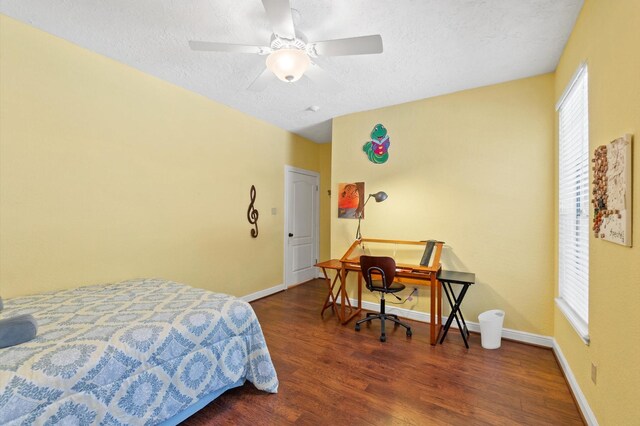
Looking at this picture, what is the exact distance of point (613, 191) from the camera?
1376mm

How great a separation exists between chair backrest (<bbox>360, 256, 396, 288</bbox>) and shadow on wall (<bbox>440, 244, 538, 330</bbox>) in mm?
809

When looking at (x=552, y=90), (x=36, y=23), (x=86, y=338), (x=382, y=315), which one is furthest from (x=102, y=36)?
(x=552, y=90)

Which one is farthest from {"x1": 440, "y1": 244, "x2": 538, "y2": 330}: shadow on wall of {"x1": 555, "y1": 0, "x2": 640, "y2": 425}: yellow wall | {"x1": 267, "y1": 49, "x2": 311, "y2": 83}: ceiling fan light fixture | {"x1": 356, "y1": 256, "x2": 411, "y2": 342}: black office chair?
{"x1": 267, "y1": 49, "x2": 311, "y2": 83}: ceiling fan light fixture

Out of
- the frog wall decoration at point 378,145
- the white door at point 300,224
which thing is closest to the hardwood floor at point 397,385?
the white door at point 300,224

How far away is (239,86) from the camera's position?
3.07 meters

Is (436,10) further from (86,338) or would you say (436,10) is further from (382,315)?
(86,338)

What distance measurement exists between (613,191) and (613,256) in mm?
328

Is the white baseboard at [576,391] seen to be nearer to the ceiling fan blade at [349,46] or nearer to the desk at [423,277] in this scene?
the desk at [423,277]

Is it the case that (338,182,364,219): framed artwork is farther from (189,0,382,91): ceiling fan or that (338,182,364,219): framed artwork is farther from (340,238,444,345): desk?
(189,0,382,91): ceiling fan

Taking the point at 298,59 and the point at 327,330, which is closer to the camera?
the point at 298,59

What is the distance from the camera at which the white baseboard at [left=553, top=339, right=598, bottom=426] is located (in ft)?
5.42

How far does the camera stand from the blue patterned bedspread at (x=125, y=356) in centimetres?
121

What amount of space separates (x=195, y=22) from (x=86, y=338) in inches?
84.6

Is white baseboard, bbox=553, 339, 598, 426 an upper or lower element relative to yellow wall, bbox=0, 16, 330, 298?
lower
